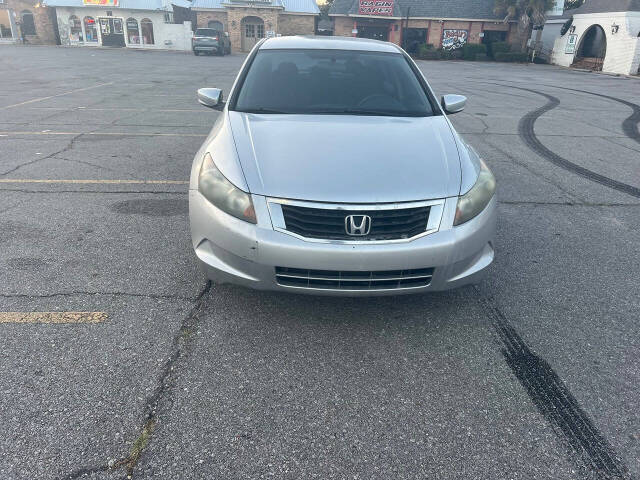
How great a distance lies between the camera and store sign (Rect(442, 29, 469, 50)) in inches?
1535

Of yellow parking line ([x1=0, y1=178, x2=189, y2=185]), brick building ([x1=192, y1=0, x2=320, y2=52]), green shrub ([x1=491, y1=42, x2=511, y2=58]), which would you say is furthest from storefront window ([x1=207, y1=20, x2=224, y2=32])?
yellow parking line ([x1=0, y1=178, x2=189, y2=185])

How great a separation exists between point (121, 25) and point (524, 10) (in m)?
34.5

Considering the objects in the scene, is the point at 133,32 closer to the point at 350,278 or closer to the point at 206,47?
the point at 206,47

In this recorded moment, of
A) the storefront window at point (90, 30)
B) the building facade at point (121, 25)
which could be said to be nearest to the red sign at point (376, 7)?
the building facade at point (121, 25)

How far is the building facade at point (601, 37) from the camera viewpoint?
2677 cm

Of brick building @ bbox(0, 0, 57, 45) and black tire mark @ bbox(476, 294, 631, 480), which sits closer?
black tire mark @ bbox(476, 294, 631, 480)

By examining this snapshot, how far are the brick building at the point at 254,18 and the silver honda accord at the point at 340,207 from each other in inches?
1563

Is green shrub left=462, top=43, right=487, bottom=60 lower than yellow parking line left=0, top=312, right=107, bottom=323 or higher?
higher

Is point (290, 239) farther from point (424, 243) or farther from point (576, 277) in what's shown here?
point (576, 277)

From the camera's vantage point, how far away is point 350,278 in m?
2.63

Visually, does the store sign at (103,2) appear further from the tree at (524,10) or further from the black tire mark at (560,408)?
the black tire mark at (560,408)

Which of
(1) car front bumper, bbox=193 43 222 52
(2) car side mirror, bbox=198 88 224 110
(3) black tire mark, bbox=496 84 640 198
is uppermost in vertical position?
(2) car side mirror, bbox=198 88 224 110

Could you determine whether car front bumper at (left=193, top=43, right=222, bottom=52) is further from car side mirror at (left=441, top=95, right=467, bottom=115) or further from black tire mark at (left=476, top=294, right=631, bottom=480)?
black tire mark at (left=476, top=294, right=631, bottom=480)

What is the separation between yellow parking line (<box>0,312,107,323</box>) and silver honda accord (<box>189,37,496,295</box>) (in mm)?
800
